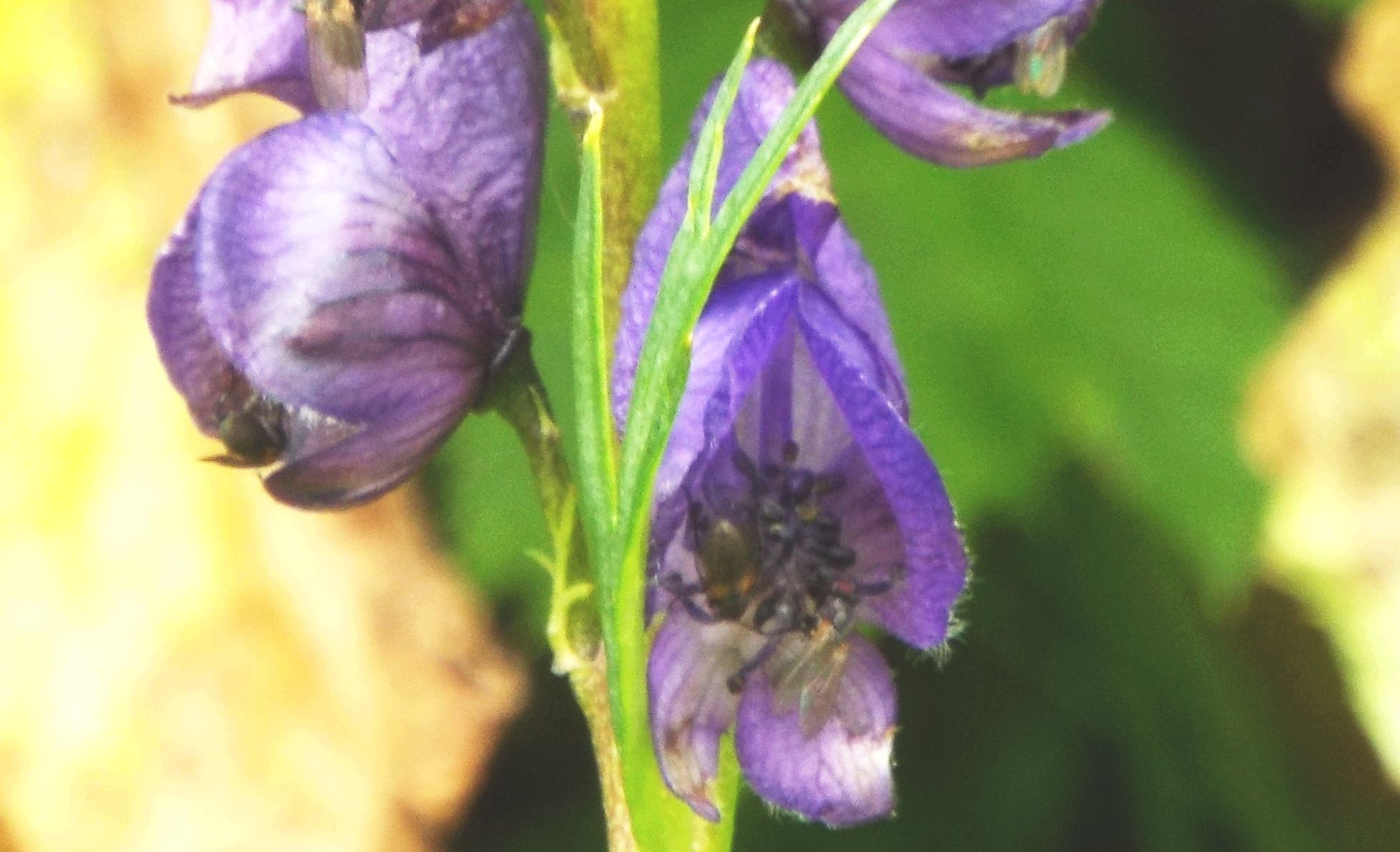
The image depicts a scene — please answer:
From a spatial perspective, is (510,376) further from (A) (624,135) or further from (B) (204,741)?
(B) (204,741)

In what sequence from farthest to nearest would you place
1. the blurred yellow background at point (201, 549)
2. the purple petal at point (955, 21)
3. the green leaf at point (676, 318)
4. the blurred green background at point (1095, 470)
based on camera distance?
the blurred yellow background at point (201, 549) < the blurred green background at point (1095, 470) < the purple petal at point (955, 21) < the green leaf at point (676, 318)

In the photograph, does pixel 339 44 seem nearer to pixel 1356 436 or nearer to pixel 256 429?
pixel 256 429

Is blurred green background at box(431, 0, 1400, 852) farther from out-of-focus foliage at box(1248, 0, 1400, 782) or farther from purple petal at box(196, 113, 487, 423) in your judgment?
purple petal at box(196, 113, 487, 423)

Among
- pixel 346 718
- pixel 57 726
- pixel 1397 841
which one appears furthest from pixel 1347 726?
pixel 57 726

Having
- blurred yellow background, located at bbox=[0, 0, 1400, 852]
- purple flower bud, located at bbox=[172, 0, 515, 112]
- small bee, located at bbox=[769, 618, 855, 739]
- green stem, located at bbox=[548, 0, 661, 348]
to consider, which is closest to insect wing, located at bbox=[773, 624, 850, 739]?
small bee, located at bbox=[769, 618, 855, 739]

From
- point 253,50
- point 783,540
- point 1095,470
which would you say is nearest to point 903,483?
point 783,540

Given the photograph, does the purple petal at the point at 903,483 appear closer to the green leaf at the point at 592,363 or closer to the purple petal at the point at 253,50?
the green leaf at the point at 592,363

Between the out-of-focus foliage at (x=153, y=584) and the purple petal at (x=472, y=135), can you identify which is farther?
the out-of-focus foliage at (x=153, y=584)

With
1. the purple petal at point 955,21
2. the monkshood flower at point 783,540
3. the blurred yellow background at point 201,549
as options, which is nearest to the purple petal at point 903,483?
the monkshood flower at point 783,540
